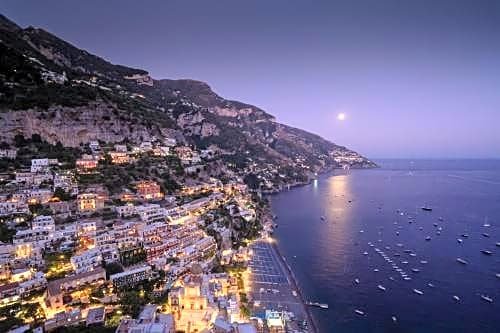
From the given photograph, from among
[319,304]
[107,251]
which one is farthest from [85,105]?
[319,304]

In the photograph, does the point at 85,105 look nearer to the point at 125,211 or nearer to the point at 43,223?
the point at 125,211

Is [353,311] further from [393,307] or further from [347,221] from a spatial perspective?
[347,221]

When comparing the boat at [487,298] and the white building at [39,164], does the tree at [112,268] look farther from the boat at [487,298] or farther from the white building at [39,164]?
the boat at [487,298]

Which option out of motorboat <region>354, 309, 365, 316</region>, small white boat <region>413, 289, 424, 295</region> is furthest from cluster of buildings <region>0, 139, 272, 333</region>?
small white boat <region>413, 289, 424, 295</region>

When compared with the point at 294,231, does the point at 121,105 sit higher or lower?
higher

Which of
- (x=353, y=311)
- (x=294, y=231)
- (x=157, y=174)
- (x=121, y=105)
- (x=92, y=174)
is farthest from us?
(x=121, y=105)

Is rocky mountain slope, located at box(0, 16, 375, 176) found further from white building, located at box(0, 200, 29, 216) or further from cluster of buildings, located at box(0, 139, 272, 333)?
white building, located at box(0, 200, 29, 216)

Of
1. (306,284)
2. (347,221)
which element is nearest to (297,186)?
(347,221)

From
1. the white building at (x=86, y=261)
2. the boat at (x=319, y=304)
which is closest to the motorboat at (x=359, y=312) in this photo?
the boat at (x=319, y=304)
